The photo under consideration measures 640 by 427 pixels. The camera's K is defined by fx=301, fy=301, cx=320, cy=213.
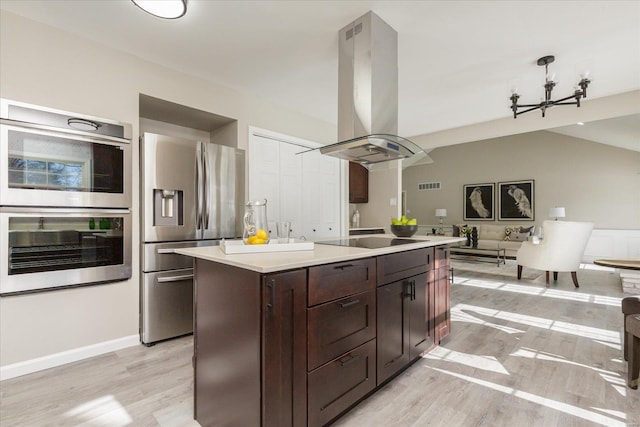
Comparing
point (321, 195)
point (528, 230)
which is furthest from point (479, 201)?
point (321, 195)

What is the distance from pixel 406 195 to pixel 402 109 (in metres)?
6.52

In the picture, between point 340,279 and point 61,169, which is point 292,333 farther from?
point 61,169

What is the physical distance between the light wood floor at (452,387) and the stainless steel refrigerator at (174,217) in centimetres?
29

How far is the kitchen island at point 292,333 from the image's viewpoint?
4.05ft

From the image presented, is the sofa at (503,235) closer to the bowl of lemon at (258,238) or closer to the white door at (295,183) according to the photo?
the white door at (295,183)

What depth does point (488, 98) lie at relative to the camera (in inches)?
149

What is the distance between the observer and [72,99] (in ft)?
7.61

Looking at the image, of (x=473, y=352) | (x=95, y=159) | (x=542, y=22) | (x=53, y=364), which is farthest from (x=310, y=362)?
(x=542, y=22)

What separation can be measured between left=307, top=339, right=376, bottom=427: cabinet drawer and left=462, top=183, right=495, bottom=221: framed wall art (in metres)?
8.20

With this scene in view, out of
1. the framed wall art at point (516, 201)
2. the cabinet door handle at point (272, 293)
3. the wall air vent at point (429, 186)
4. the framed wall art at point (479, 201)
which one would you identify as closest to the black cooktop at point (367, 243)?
the cabinet door handle at point (272, 293)

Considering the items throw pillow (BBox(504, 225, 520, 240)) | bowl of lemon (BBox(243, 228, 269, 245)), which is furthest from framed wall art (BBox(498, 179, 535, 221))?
bowl of lemon (BBox(243, 228, 269, 245))

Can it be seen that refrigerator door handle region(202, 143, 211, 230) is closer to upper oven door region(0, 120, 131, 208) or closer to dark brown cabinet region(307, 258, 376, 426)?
upper oven door region(0, 120, 131, 208)

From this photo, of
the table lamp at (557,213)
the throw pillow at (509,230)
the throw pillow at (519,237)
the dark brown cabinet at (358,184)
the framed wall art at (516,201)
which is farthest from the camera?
the framed wall art at (516,201)

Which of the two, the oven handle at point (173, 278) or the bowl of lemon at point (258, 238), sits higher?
the bowl of lemon at point (258, 238)
